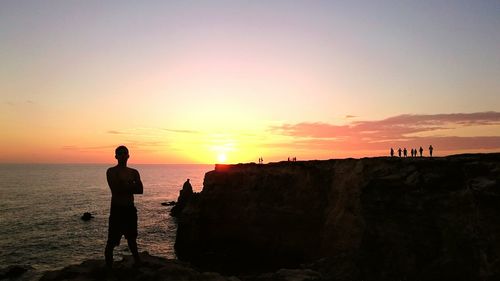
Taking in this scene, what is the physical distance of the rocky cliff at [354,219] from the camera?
67.1 ft

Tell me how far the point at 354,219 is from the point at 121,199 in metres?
23.7

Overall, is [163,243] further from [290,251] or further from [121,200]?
[121,200]

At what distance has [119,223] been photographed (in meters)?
9.66

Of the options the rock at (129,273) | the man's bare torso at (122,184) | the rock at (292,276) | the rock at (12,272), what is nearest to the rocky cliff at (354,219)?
the rock at (292,276)

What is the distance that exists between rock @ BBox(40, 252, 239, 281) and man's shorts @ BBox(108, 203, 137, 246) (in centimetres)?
79

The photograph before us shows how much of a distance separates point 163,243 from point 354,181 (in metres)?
29.2

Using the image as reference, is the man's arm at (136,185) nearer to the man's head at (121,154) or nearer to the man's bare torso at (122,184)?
the man's bare torso at (122,184)

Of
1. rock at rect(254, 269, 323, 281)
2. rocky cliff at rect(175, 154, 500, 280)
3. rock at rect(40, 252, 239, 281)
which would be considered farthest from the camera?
rocky cliff at rect(175, 154, 500, 280)

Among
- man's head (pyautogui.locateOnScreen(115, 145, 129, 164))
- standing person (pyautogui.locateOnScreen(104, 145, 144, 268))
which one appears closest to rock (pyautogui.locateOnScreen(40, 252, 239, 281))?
standing person (pyautogui.locateOnScreen(104, 145, 144, 268))

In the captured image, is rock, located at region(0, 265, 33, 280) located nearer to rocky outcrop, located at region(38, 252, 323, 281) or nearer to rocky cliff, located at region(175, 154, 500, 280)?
rocky cliff, located at region(175, 154, 500, 280)

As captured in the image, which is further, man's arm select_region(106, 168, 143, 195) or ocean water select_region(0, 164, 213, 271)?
ocean water select_region(0, 164, 213, 271)

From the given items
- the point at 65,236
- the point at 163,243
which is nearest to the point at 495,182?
the point at 163,243

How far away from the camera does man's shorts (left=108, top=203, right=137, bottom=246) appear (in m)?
9.56

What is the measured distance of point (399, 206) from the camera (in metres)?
23.6
